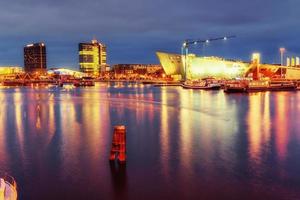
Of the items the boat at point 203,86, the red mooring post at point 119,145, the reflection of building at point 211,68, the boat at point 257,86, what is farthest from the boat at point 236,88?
the reflection of building at point 211,68

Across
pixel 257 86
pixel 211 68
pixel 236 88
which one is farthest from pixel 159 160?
pixel 211 68

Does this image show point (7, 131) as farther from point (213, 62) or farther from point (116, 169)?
point (213, 62)

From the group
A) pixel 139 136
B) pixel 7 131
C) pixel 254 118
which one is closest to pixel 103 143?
pixel 139 136

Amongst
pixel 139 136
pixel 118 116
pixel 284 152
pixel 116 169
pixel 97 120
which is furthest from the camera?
pixel 118 116

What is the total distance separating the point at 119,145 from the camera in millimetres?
12688

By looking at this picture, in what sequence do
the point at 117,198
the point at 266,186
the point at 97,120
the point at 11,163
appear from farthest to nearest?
the point at 97,120
the point at 11,163
the point at 266,186
the point at 117,198

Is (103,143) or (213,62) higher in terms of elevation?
(213,62)

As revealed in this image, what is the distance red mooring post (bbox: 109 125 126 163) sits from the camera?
1225 centimetres

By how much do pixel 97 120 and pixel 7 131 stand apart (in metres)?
5.96

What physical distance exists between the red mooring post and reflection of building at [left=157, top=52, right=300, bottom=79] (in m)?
96.3

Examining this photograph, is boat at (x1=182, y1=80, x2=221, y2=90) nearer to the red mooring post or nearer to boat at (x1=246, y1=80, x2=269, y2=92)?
boat at (x1=246, y1=80, x2=269, y2=92)

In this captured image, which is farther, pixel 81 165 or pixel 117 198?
pixel 81 165

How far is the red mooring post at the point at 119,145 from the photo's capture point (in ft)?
40.2

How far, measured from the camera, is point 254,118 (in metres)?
26.1
